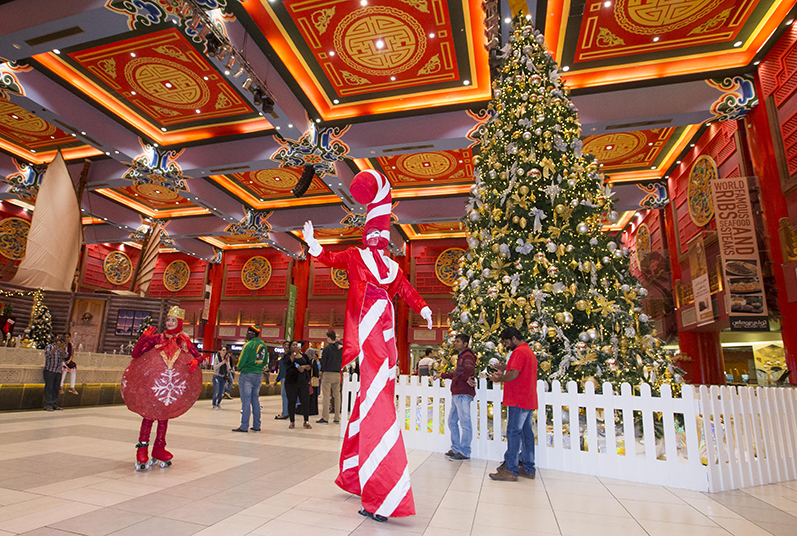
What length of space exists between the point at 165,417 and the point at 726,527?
397 cm

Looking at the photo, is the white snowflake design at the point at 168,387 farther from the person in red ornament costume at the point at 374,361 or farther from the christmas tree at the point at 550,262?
the christmas tree at the point at 550,262

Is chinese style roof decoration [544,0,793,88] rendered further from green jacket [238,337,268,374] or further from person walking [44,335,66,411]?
person walking [44,335,66,411]

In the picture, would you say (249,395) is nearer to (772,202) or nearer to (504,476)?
(504,476)

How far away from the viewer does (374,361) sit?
2629mm

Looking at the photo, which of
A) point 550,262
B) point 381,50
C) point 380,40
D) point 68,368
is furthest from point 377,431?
point 68,368

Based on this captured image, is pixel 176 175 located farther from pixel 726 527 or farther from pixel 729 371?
pixel 729 371

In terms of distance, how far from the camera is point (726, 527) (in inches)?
95.0

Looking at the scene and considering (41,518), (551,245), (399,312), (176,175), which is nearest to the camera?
(41,518)

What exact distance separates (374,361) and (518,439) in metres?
1.67

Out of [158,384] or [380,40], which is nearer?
[158,384]

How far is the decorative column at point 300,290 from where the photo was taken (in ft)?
67.9

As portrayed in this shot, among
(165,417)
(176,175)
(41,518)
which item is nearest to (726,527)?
(41,518)

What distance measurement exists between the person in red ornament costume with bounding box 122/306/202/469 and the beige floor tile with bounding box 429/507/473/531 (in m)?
2.18

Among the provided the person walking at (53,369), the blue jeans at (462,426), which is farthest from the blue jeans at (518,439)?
the person walking at (53,369)
